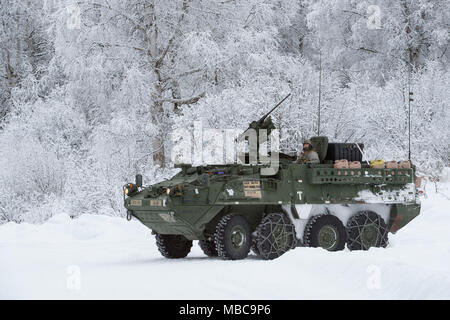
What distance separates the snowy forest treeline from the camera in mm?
20625

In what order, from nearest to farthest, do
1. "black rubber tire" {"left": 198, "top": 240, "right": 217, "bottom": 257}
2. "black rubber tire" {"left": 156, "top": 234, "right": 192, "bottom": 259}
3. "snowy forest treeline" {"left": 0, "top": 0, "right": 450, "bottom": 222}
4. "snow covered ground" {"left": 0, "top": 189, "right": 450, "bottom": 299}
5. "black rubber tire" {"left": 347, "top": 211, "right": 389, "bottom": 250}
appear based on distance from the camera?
"snow covered ground" {"left": 0, "top": 189, "right": 450, "bottom": 299}
"black rubber tire" {"left": 198, "top": 240, "right": 217, "bottom": 257}
"black rubber tire" {"left": 156, "top": 234, "right": 192, "bottom": 259}
"black rubber tire" {"left": 347, "top": 211, "right": 389, "bottom": 250}
"snowy forest treeline" {"left": 0, "top": 0, "right": 450, "bottom": 222}

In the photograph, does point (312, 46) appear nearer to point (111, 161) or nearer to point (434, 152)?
point (434, 152)

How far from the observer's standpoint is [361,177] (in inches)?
496

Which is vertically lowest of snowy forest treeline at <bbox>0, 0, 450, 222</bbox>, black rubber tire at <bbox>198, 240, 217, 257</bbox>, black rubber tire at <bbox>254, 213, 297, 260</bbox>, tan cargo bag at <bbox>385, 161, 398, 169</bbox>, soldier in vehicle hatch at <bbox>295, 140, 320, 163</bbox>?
black rubber tire at <bbox>198, 240, 217, 257</bbox>

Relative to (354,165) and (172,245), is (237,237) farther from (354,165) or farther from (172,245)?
(354,165)

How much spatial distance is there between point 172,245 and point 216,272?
9.76 feet

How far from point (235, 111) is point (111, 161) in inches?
144

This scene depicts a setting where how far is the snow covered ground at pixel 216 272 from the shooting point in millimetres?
7777

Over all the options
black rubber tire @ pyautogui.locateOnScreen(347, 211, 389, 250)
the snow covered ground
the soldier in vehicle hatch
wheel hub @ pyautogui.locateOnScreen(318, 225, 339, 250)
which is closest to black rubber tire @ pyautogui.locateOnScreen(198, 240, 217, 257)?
the snow covered ground

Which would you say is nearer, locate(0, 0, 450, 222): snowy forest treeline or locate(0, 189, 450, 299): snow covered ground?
locate(0, 189, 450, 299): snow covered ground

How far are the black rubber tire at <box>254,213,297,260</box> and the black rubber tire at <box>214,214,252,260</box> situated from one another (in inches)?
7.0

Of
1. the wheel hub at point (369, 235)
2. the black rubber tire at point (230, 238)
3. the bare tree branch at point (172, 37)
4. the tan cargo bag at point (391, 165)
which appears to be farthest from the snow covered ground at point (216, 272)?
the bare tree branch at point (172, 37)

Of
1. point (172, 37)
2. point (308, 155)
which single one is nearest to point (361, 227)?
point (308, 155)

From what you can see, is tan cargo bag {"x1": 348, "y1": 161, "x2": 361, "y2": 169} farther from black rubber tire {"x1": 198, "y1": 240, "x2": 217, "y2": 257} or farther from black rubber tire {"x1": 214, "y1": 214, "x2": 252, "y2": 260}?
black rubber tire {"x1": 198, "y1": 240, "x2": 217, "y2": 257}
